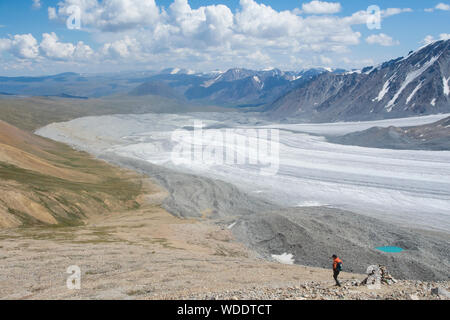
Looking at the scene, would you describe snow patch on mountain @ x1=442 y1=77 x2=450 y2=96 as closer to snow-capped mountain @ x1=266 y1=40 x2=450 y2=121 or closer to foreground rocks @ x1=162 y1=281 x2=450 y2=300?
snow-capped mountain @ x1=266 y1=40 x2=450 y2=121

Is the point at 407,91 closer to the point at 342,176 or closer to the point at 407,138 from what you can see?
the point at 407,138

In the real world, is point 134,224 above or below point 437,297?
below

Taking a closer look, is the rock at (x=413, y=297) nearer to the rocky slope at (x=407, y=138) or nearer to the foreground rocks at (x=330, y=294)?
the foreground rocks at (x=330, y=294)

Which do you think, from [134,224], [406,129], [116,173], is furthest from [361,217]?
[406,129]

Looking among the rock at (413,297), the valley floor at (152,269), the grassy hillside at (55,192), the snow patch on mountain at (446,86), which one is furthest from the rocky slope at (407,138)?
the rock at (413,297)

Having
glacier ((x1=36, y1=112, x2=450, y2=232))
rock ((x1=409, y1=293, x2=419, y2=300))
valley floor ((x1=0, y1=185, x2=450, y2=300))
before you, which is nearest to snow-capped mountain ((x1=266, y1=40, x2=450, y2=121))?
glacier ((x1=36, y1=112, x2=450, y2=232))

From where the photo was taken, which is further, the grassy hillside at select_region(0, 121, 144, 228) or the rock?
the grassy hillside at select_region(0, 121, 144, 228)

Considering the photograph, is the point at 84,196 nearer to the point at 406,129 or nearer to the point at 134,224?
the point at 134,224
